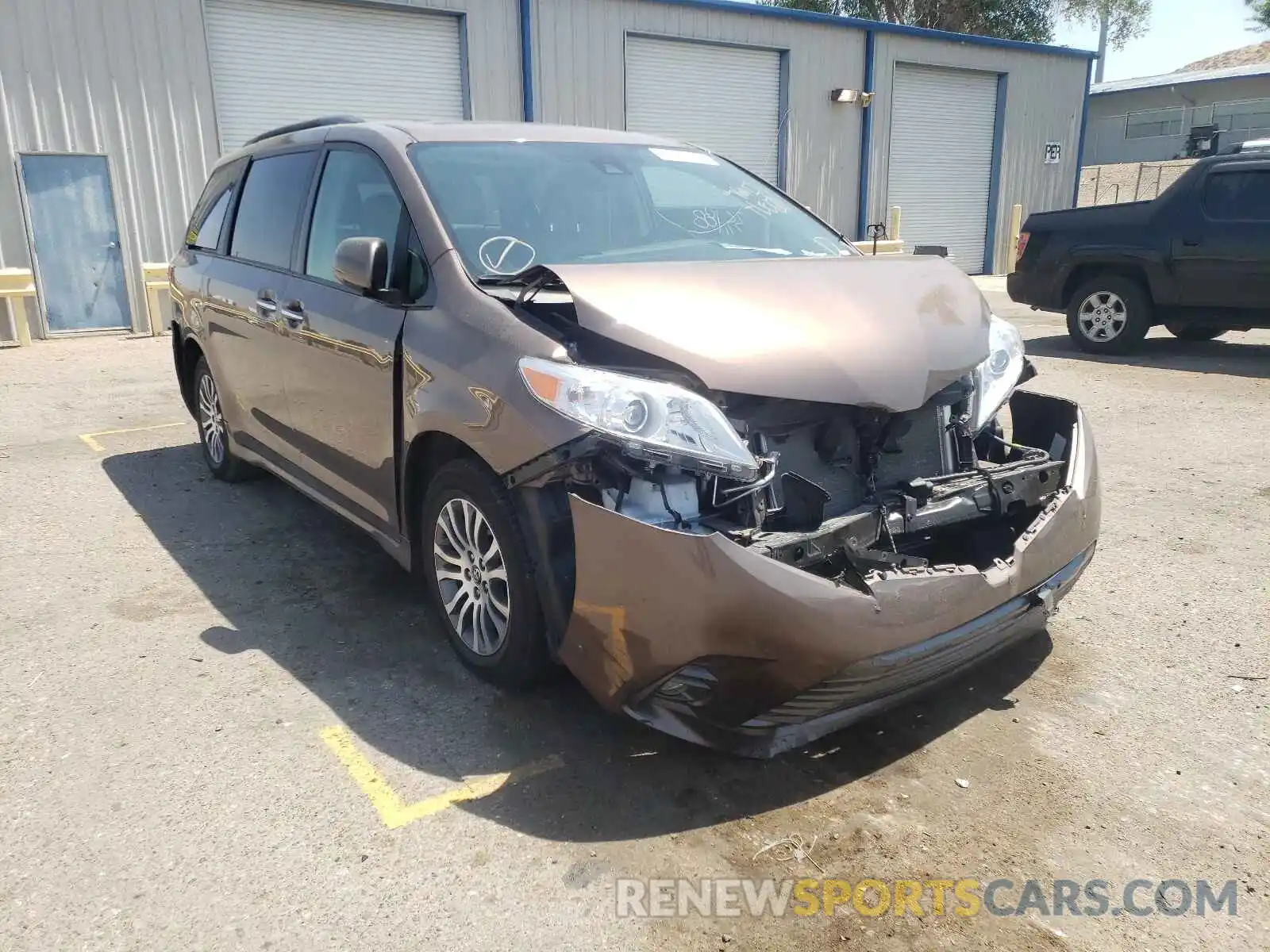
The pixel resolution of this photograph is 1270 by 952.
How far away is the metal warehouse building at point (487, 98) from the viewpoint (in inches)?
480

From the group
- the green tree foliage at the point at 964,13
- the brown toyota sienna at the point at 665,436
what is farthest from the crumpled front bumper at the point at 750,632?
the green tree foliage at the point at 964,13

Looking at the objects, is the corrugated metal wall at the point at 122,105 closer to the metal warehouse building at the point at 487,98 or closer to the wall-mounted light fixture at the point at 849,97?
the metal warehouse building at the point at 487,98

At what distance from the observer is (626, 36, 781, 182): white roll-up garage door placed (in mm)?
16750

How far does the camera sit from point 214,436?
19.6 ft

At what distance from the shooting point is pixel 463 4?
48.1 ft

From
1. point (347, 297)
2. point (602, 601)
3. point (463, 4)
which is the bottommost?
point (602, 601)

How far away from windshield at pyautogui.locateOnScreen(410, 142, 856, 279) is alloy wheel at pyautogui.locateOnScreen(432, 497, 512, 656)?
821 millimetres

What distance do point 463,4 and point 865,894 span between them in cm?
1495

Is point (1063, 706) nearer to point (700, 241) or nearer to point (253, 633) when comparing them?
point (700, 241)

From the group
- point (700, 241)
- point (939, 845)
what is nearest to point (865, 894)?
point (939, 845)

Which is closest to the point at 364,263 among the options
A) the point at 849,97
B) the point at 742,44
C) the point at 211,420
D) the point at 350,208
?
the point at 350,208

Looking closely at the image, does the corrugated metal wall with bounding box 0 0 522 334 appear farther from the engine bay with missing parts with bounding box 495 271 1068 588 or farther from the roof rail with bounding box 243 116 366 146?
the engine bay with missing parts with bounding box 495 271 1068 588

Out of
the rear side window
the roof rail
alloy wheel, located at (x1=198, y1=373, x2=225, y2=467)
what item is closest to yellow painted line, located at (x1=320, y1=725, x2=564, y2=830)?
the roof rail

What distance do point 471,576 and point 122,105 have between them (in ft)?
39.3
